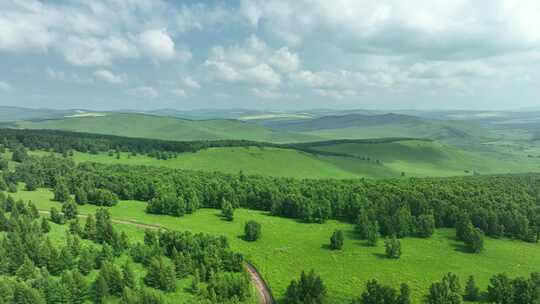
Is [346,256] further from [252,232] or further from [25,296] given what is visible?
[25,296]

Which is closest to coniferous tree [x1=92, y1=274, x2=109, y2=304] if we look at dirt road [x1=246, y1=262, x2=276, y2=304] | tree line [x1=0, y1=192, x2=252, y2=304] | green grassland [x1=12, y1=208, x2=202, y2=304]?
tree line [x1=0, y1=192, x2=252, y2=304]

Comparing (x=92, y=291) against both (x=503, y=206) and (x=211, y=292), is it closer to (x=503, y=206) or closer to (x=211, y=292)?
(x=211, y=292)

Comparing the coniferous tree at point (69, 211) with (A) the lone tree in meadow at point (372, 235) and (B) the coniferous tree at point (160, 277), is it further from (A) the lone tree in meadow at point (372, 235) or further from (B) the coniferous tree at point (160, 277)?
(A) the lone tree in meadow at point (372, 235)

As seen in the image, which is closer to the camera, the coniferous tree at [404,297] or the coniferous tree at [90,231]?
the coniferous tree at [404,297]

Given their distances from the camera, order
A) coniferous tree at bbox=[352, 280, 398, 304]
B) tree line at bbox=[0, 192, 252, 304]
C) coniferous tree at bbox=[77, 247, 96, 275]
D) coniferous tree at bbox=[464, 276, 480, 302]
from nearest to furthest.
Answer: tree line at bbox=[0, 192, 252, 304] < coniferous tree at bbox=[352, 280, 398, 304] < coniferous tree at bbox=[77, 247, 96, 275] < coniferous tree at bbox=[464, 276, 480, 302]

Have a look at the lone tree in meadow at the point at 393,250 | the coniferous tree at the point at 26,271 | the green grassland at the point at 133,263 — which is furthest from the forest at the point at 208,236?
the green grassland at the point at 133,263

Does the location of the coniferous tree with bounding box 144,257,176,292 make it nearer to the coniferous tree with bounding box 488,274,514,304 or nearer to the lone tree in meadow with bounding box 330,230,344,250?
the lone tree in meadow with bounding box 330,230,344,250

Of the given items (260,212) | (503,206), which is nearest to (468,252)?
(503,206)

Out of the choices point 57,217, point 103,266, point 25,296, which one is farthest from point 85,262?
point 57,217
